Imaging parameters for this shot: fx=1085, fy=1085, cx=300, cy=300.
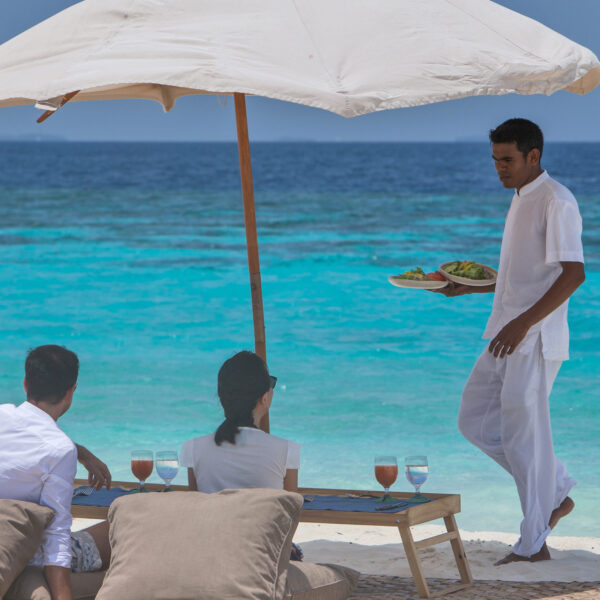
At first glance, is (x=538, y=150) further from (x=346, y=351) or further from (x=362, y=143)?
(x=362, y=143)

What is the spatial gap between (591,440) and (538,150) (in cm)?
Result: 441

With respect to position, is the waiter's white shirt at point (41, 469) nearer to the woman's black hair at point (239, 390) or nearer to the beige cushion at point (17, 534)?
the beige cushion at point (17, 534)

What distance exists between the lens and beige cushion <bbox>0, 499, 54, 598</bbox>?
2.84m

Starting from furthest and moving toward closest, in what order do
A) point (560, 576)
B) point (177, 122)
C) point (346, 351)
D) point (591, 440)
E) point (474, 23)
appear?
1. point (177, 122)
2. point (346, 351)
3. point (591, 440)
4. point (560, 576)
5. point (474, 23)

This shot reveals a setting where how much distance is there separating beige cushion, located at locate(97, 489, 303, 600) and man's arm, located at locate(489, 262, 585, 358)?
46.4 inches

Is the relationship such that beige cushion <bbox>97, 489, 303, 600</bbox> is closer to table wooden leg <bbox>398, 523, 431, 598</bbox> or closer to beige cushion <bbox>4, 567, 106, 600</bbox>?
beige cushion <bbox>4, 567, 106, 600</bbox>

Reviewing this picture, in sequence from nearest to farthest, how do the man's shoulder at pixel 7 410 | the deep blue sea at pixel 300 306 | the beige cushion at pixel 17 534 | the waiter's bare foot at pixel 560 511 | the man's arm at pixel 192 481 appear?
the beige cushion at pixel 17 534 → the man's shoulder at pixel 7 410 → the man's arm at pixel 192 481 → the waiter's bare foot at pixel 560 511 → the deep blue sea at pixel 300 306

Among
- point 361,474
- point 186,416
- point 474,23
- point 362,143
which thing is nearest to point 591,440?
point 361,474

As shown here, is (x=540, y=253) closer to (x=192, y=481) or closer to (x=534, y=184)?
(x=534, y=184)

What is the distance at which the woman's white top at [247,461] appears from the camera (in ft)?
10.6

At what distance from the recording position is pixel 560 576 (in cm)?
380

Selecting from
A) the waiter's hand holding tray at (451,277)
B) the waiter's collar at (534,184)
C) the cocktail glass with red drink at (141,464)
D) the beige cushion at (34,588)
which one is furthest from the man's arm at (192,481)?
the waiter's collar at (534,184)

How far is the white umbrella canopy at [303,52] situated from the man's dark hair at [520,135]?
0.45 meters

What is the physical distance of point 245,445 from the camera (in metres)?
3.25
